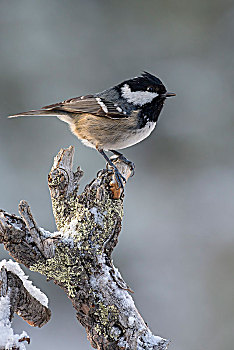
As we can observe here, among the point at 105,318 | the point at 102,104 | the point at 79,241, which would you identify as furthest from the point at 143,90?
the point at 105,318

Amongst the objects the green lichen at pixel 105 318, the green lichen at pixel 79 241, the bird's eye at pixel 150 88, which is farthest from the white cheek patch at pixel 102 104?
the green lichen at pixel 105 318

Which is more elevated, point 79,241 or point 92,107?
point 92,107

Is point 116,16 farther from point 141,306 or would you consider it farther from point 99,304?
point 99,304

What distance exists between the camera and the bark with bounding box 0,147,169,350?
1.02m

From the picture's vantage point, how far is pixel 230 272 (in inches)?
88.5

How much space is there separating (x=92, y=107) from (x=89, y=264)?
649 millimetres

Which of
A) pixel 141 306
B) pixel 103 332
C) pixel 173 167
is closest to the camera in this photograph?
pixel 103 332

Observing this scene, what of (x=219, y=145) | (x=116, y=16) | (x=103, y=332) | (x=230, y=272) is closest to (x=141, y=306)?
(x=230, y=272)

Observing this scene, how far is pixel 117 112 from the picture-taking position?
1.50m

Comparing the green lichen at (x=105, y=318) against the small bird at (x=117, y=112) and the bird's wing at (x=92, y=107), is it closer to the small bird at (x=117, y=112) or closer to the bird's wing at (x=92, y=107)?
the small bird at (x=117, y=112)

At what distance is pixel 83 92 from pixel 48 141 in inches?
13.6

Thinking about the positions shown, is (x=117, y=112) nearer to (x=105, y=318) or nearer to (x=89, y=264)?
(x=89, y=264)

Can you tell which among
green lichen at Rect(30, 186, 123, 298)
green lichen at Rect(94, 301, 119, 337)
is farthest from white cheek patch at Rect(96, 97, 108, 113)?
green lichen at Rect(94, 301, 119, 337)

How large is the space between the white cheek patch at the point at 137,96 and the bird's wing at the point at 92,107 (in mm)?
52
